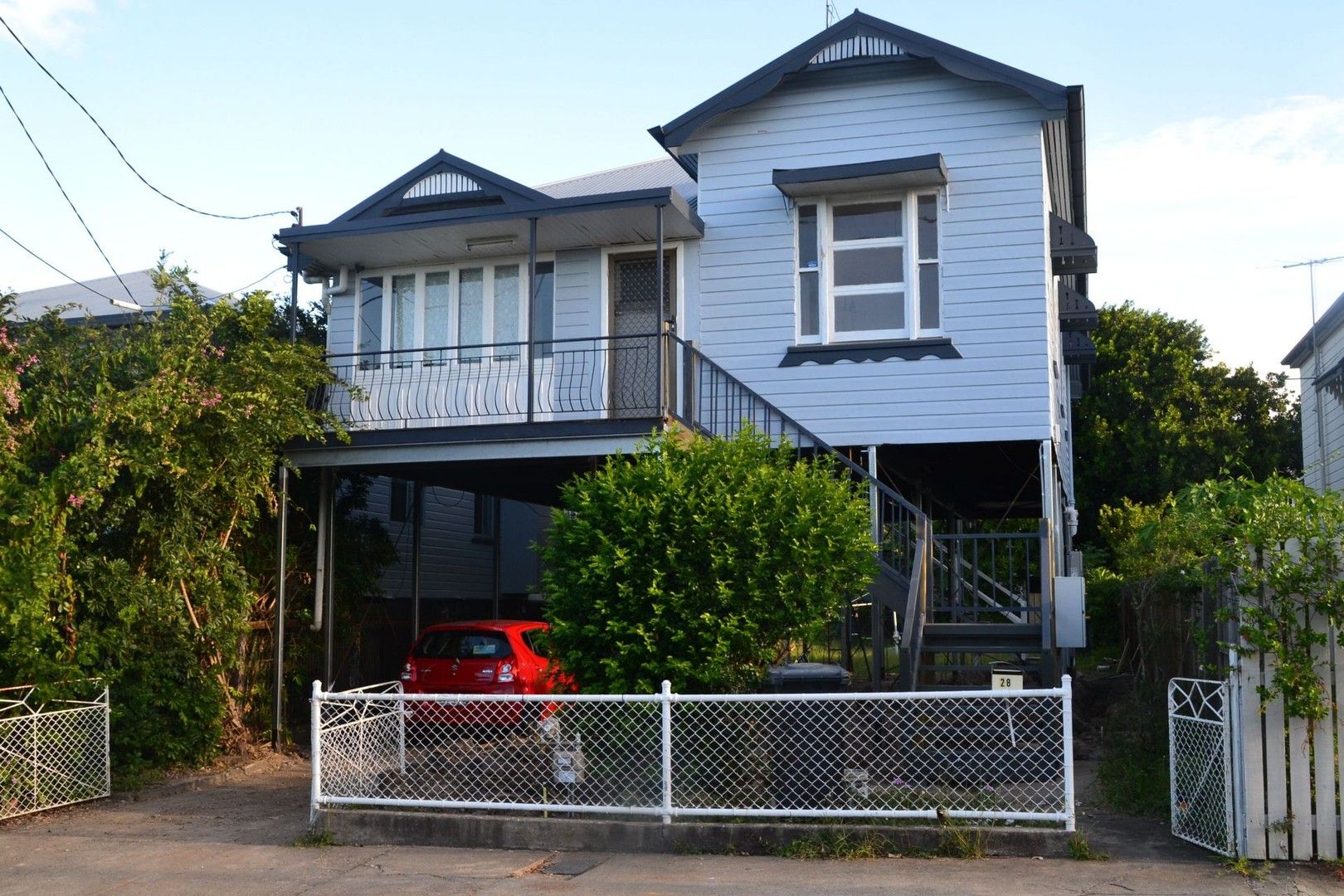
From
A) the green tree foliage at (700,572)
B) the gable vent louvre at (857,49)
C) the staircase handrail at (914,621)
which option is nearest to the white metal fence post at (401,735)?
the green tree foliage at (700,572)

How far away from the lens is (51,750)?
10102 millimetres

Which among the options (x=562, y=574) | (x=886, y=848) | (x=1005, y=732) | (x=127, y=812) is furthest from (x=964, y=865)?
(x=127, y=812)

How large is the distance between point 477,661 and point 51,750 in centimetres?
421

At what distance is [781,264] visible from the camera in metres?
14.0

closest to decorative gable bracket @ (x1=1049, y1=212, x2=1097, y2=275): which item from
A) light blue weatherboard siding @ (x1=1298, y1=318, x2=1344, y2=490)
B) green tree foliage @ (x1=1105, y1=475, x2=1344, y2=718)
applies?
light blue weatherboard siding @ (x1=1298, y1=318, x2=1344, y2=490)

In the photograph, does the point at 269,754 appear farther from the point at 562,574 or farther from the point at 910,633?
the point at 910,633

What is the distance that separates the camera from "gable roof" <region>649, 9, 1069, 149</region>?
13.2m

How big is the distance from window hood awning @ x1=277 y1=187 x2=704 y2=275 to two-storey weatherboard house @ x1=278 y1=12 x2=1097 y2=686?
41mm

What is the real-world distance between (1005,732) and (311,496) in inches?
330

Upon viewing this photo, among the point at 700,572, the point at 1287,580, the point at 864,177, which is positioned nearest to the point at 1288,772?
the point at 1287,580

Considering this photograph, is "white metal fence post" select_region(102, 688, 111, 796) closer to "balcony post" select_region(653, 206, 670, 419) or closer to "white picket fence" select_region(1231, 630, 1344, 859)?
"balcony post" select_region(653, 206, 670, 419)

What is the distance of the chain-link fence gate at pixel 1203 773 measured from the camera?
7.54 m

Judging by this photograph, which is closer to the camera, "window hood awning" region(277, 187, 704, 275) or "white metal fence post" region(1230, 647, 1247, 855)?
"white metal fence post" region(1230, 647, 1247, 855)

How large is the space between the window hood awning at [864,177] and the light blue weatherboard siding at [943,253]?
35cm
